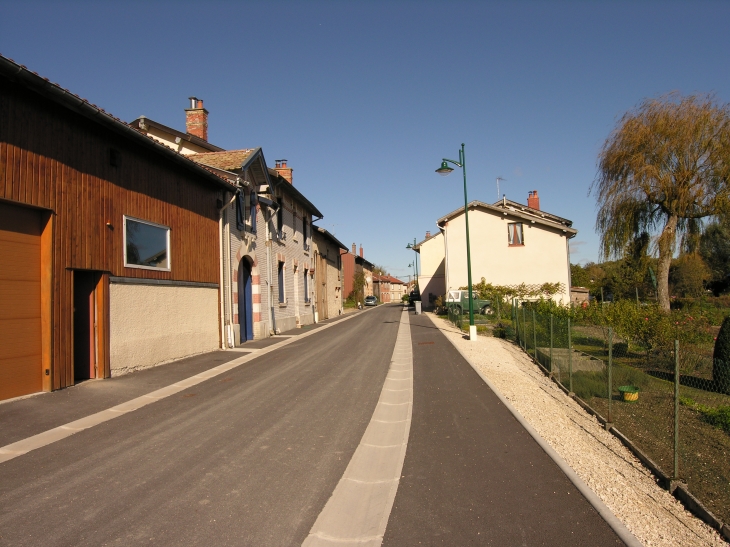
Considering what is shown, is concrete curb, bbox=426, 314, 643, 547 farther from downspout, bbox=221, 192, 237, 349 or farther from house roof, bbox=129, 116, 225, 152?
house roof, bbox=129, 116, 225, 152

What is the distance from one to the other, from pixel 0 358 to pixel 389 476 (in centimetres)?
601

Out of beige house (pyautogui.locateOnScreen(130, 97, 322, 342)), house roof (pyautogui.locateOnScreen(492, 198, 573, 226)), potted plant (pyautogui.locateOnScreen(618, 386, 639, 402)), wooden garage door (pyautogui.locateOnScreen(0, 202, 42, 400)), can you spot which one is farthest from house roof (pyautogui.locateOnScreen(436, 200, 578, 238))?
Result: wooden garage door (pyautogui.locateOnScreen(0, 202, 42, 400))

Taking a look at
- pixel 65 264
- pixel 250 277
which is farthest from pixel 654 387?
pixel 250 277

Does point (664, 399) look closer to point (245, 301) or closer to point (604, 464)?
point (604, 464)

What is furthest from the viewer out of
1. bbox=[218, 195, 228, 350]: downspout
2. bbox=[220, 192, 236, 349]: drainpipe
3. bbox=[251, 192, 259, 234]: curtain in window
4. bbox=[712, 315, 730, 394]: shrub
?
bbox=[251, 192, 259, 234]: curtain in window

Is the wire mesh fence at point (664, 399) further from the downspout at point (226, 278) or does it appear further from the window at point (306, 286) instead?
the window at point (306, 286)

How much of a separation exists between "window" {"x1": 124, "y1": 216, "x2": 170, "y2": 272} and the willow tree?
1944 centimetres

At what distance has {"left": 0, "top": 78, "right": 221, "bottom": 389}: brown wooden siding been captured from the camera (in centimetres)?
766

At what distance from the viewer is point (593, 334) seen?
16.4 m

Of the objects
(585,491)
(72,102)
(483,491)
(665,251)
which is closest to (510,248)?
(665,251)

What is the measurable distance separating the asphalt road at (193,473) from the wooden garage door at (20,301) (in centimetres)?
207

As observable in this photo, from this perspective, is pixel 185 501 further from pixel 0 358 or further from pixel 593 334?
pixel 593 334

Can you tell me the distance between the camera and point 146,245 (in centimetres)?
1102

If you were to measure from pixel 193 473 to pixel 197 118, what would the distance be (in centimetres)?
1899
